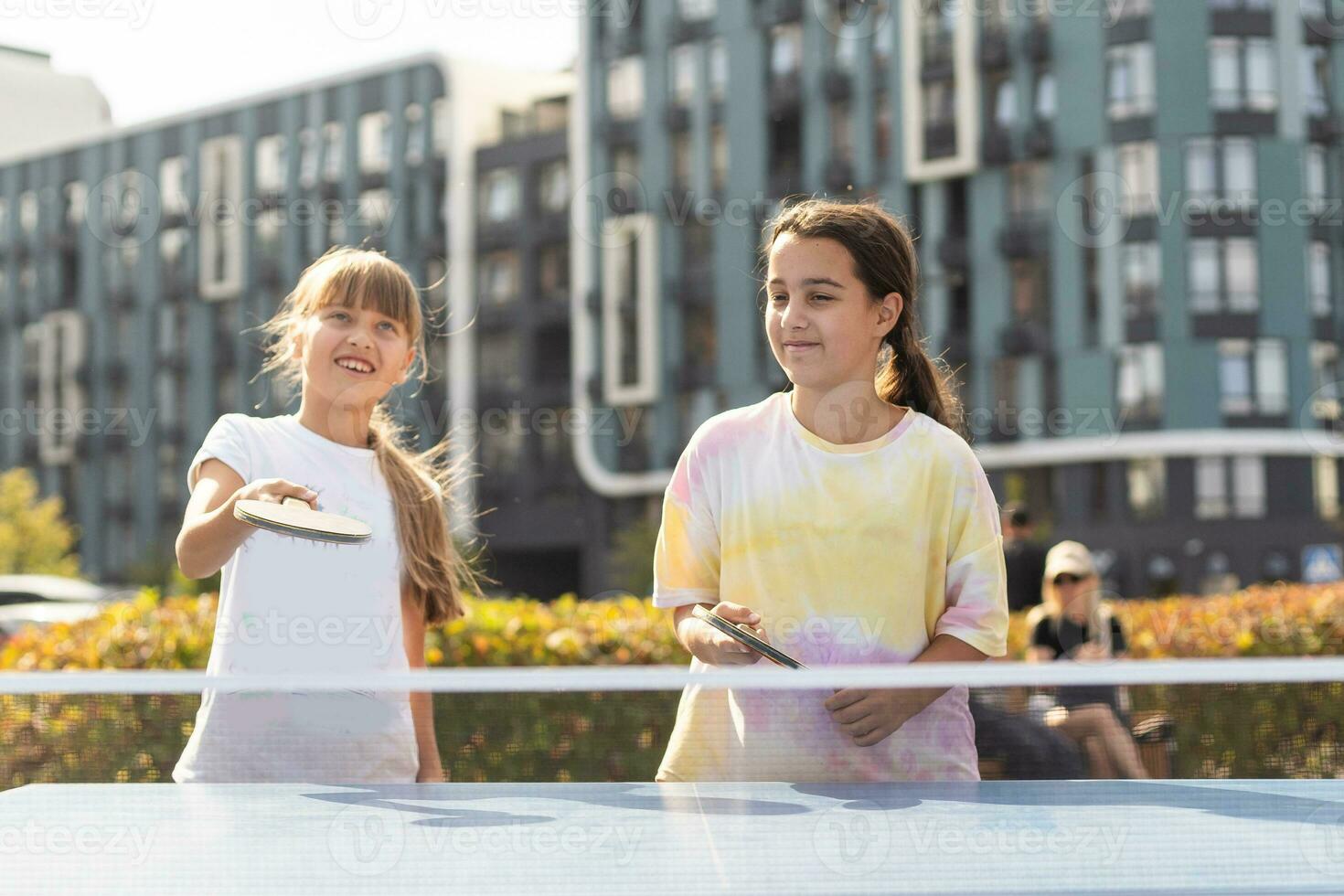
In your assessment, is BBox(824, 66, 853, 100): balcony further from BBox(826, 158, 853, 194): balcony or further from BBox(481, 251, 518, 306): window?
BBox(481, 251, 518, 306): window

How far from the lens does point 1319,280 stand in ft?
133

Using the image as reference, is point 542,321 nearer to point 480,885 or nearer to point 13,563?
point 13,563

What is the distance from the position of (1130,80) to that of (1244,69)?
9.03ft

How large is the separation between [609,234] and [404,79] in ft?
33.9

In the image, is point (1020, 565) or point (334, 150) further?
point (334, 150)

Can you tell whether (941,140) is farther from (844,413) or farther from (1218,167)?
(844,413)

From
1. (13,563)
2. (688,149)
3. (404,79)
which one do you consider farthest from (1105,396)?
(13,563)

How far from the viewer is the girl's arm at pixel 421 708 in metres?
2.47

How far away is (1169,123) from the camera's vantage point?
1569 inches

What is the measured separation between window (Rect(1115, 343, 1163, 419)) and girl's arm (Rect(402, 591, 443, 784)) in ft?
126

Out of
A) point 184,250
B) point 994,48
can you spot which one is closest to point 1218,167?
point 994,48

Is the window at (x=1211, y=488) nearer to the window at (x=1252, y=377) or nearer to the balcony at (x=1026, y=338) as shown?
the window at (x=1252, y=377)

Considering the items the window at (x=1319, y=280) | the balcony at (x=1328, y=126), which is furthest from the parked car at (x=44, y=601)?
the balcony at (x=1328, y=126)

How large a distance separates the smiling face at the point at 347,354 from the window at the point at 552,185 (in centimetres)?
4745
